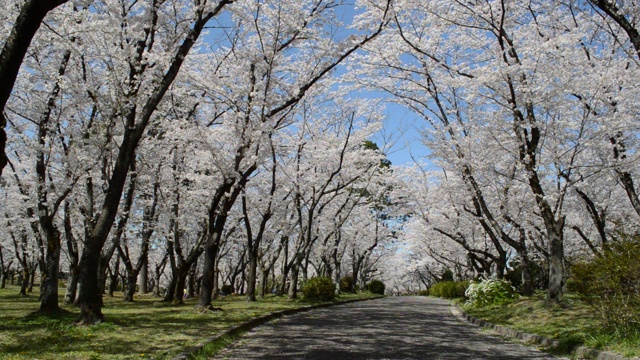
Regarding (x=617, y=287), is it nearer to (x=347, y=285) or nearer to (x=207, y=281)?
(x=207, y=281)

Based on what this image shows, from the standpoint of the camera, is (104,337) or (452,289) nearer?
(104,337)

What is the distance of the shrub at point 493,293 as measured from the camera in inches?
642

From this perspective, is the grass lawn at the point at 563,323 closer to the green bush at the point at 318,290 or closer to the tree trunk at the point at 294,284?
the green bush at the point at 318,290

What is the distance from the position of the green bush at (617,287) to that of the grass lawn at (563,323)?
0.22 meters

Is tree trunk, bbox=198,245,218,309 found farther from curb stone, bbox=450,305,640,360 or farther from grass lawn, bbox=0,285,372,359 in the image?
curb stone, bbox=450,305,640,360

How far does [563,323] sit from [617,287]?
11.6 ft

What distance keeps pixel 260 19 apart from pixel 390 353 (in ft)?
32.6

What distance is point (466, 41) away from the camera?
1393cm

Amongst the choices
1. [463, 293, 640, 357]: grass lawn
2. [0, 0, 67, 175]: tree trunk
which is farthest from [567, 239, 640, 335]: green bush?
[0, 0, 67, 175]: tree trunk

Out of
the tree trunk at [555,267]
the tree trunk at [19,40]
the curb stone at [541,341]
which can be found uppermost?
the tree trunk at [19,40]

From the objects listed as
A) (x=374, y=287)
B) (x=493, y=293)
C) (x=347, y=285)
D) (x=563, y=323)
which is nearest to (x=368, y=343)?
(x=563, y=323)

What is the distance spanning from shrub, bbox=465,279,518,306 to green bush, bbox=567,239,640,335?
8.90 meters

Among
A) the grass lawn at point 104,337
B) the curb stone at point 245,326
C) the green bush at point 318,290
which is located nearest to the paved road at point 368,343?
the curb stone at point 245,326

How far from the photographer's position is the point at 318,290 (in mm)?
21234
